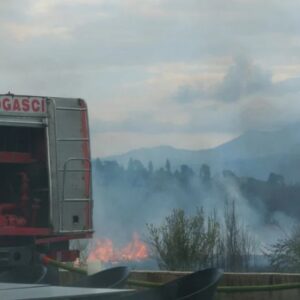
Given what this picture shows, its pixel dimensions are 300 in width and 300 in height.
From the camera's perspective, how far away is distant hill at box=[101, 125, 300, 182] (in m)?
40.8

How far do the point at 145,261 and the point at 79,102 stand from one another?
34.8 feet

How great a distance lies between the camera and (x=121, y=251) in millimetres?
25141

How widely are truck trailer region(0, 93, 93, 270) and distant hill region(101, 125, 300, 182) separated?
84.9 feet

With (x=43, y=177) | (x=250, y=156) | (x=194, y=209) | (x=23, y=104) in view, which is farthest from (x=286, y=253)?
(x=250, y=156)

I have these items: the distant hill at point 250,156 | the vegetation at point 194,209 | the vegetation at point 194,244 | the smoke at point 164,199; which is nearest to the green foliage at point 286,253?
the vegetation at point 194,209

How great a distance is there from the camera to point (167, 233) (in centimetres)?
2153

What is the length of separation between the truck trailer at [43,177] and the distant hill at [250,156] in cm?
2587

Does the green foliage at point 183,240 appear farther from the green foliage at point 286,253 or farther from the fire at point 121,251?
the green foliage at point 286,253

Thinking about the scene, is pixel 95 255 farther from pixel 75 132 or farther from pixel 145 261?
pixel 75 132

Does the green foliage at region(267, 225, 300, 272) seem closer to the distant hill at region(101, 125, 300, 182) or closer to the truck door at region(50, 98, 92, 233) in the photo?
the truck door at region(50, 98, 92, 233)

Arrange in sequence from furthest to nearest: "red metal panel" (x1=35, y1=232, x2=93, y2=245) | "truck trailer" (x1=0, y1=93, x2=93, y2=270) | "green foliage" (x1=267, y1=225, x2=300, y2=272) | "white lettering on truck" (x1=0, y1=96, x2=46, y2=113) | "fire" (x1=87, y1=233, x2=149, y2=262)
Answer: "fire" (x1=87, y1=233, x2=149, y2=262), "green foliage" (x1=267, y1=225, x2=300, y2=272), "red metal panel" (x1=35, y1=232, x2=93, y2=245), "truck trailer" (x1=0, y1=93, x2=93, y2=270), "white lettering on truck" (x1=0, y1=96, x2=46, y2=113)

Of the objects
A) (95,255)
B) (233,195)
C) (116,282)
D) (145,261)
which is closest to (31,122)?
(116,282)

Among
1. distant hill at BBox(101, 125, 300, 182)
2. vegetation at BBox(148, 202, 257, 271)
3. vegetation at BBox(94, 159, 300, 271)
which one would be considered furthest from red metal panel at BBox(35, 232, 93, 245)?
Answer: distant hill at BBox(101, 125, 300, 182)

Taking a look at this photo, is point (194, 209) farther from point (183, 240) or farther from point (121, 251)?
point (183, 240)
